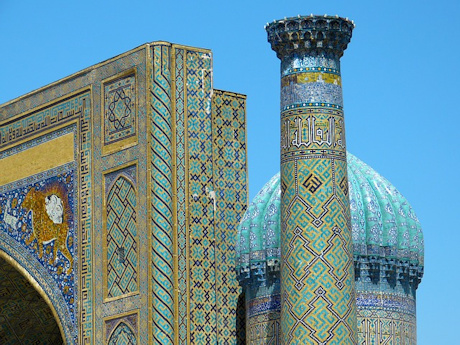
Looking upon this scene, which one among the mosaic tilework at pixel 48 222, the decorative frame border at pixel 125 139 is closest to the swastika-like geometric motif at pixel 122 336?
the mosaic tilework at pixel 48 222

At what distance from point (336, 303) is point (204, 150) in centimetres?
281

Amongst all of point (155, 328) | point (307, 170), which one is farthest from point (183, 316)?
point (307, 170)

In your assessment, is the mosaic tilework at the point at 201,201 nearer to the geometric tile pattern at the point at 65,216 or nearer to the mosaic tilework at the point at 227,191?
the mosaic tilework at the point at 227,191

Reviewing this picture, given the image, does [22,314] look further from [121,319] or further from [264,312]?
[264,312]

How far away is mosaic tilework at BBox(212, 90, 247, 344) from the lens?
13000 millimetres

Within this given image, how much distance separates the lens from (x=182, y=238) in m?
12.2

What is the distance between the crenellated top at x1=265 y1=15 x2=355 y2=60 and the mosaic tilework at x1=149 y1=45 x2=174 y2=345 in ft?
5.94

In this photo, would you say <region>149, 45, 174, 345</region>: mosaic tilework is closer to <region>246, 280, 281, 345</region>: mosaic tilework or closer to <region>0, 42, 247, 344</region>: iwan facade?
<region>0, 42, 247, 344</region>: iwan facade

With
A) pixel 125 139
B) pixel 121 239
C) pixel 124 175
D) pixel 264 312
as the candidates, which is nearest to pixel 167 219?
pixel 121 239

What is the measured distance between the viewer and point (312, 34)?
35.2 feet

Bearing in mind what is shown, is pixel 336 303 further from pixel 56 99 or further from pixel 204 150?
pixel 56 99

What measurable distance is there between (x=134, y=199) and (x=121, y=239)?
386mm

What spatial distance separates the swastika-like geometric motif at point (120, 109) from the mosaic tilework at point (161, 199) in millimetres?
291

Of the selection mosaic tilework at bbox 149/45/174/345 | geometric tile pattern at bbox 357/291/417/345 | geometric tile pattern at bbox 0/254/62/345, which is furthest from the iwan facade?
geometric tile pattern at bbox 357/291/417/345
